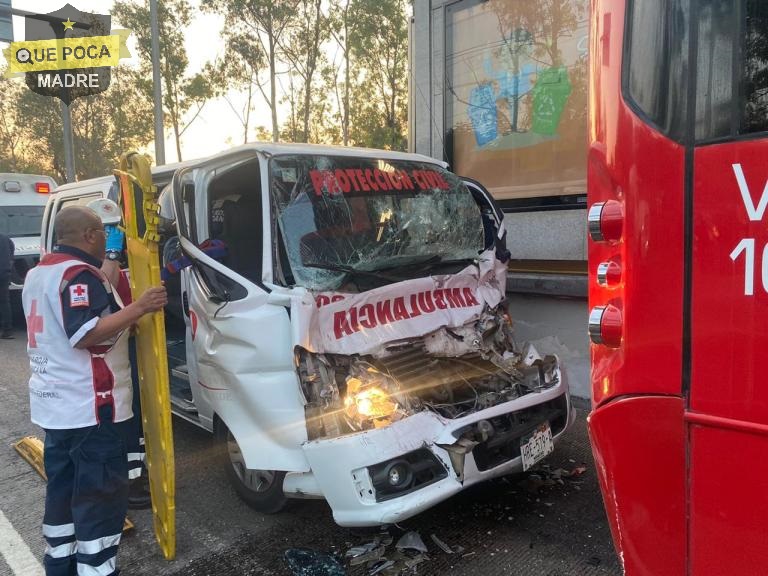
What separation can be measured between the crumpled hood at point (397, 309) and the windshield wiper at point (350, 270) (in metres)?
0.09

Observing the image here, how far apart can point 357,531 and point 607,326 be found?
198cm

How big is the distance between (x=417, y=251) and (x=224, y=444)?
1.64m

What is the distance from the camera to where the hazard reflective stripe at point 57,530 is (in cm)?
252

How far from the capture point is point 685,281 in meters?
1.45

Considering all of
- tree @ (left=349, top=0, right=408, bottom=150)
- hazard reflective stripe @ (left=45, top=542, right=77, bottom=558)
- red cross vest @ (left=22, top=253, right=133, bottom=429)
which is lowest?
hazard reflective stripe @ (left=45, top=542, right=77, bottom=558)

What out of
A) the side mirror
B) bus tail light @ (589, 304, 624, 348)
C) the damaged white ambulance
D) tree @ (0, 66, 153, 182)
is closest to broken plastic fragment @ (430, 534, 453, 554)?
the damaged white ambulance

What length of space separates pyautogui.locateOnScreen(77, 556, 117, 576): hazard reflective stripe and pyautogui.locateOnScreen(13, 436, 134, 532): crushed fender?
1692 mm

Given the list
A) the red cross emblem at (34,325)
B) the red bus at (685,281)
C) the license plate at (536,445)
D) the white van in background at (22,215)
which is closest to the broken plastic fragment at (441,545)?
the license plate at (536,445)

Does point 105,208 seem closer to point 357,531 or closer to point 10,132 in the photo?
point 357,531

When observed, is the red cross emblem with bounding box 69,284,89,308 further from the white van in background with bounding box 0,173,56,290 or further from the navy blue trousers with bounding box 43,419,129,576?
the white van in background with bounding box 0,173,56,290

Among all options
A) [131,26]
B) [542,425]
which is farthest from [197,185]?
[131,26]

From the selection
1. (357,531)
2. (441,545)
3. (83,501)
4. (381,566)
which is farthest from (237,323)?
(441,545)

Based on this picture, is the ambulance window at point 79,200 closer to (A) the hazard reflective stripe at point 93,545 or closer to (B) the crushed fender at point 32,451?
(B) the crushed fender at point 32,451

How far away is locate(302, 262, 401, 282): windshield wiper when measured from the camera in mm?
3141
